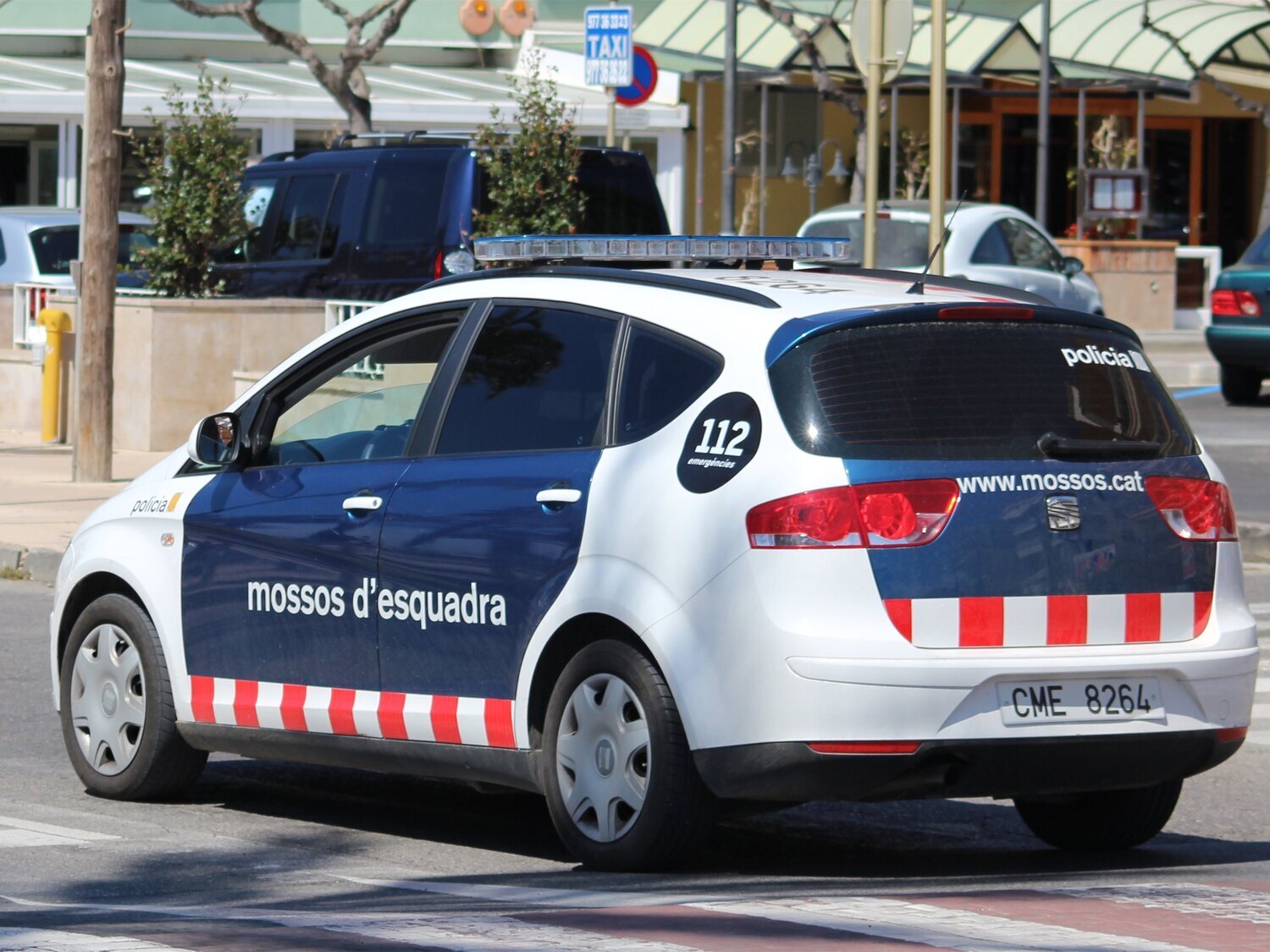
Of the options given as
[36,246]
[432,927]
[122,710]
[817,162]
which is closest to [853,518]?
[432,927]

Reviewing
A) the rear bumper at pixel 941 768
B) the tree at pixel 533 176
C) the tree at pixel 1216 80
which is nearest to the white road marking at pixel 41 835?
the rear bumper at pixel 941 768

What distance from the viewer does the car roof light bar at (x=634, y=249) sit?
7355 mm

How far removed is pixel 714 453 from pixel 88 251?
11087mm

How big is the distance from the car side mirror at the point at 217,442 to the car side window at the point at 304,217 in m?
11.5

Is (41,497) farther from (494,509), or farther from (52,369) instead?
(494,509)

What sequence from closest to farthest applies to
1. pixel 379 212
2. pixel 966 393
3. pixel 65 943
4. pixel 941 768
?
1. pixel 65 943
2. pixel 941 768
3. pixel 966 393
4. pixel 379 212

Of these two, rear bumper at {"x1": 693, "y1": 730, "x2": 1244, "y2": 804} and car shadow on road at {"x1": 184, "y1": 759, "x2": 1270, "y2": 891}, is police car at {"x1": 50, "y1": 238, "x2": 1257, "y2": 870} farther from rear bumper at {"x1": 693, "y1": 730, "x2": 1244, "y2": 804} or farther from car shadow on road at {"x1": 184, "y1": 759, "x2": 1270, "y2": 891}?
car shadow on road at {"x1": 184, "y1": 759, "x2": 1270, "y2": 891}

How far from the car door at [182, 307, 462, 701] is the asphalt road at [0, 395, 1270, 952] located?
0.53m

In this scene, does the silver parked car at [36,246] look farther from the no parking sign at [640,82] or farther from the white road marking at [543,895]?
the white road marking at [543,895]

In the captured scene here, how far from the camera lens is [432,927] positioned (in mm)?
5539

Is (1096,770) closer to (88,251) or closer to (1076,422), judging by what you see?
(1076,422)

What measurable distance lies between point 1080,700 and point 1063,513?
47 centimetres

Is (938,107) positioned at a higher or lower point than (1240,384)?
higher

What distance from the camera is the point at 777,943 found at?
5.39 metres
